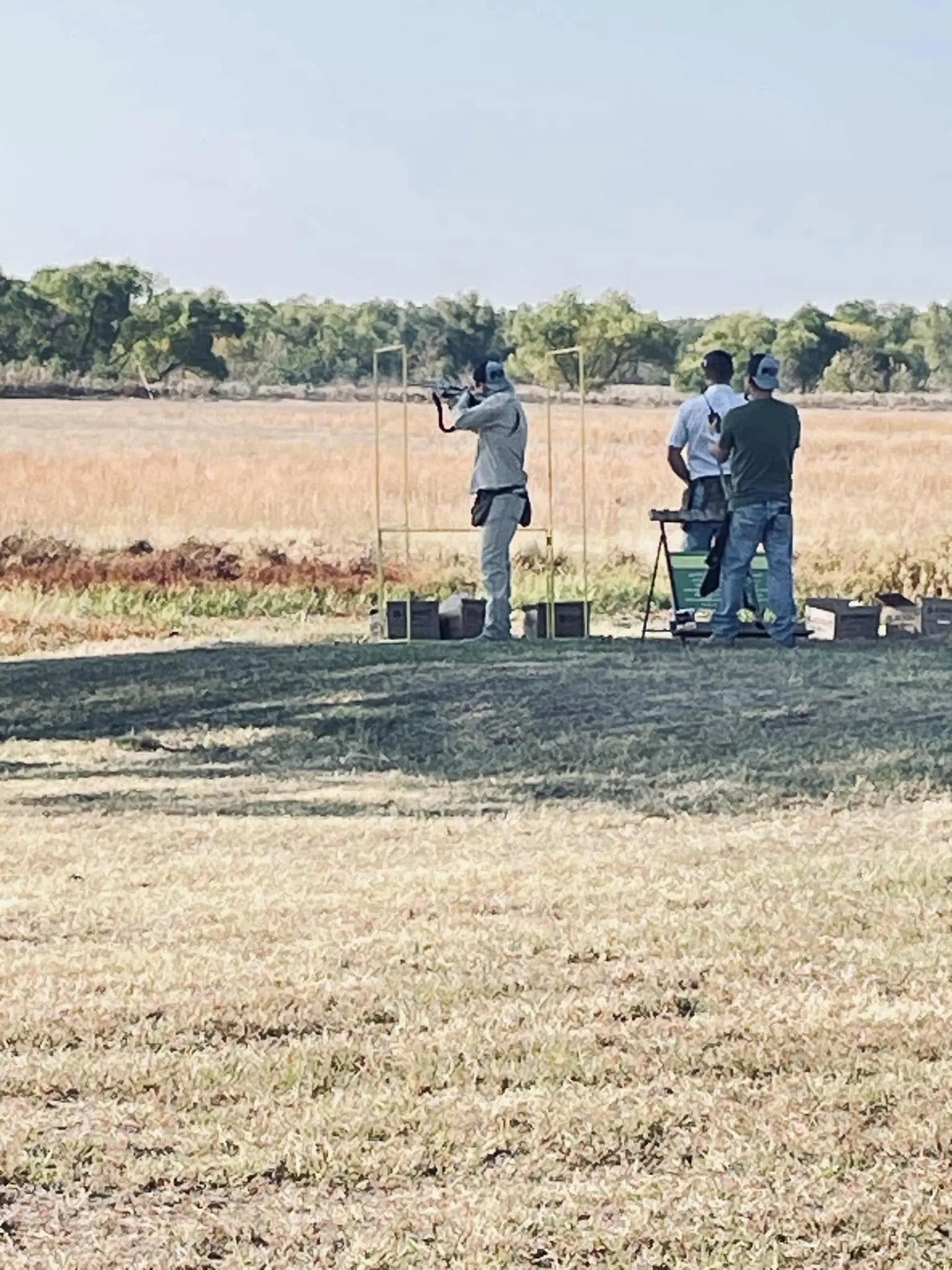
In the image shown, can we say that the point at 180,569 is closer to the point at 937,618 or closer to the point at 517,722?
the point at 937,618


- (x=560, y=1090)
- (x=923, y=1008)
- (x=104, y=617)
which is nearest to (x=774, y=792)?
(x=923, y=1008)

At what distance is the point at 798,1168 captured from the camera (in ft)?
16.1

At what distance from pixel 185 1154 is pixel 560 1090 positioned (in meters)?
0.86

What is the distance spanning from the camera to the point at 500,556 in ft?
52.4

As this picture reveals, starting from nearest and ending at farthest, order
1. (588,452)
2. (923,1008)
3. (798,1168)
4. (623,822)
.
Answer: (798,1168) < (923,1008) < (623,822) < (588,452)

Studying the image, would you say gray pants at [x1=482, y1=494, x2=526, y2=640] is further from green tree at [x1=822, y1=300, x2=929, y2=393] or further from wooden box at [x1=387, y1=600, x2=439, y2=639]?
green tree at [x1=822, y1=300, x2=929, y2=393]

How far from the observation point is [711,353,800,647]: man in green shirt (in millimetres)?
14891

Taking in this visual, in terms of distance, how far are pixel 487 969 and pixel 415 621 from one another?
10351mm

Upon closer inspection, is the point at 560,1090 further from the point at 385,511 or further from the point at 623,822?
the point at 385,511

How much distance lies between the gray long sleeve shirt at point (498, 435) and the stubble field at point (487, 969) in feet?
5.72

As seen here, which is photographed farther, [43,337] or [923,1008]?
[43,337]

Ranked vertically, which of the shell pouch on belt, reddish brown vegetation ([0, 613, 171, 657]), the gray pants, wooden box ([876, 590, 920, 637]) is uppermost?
the shell pouch on belt

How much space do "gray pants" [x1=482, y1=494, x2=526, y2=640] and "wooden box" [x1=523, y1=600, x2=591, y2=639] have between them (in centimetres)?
71

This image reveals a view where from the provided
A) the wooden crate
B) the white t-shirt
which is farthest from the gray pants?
the wooden crate
